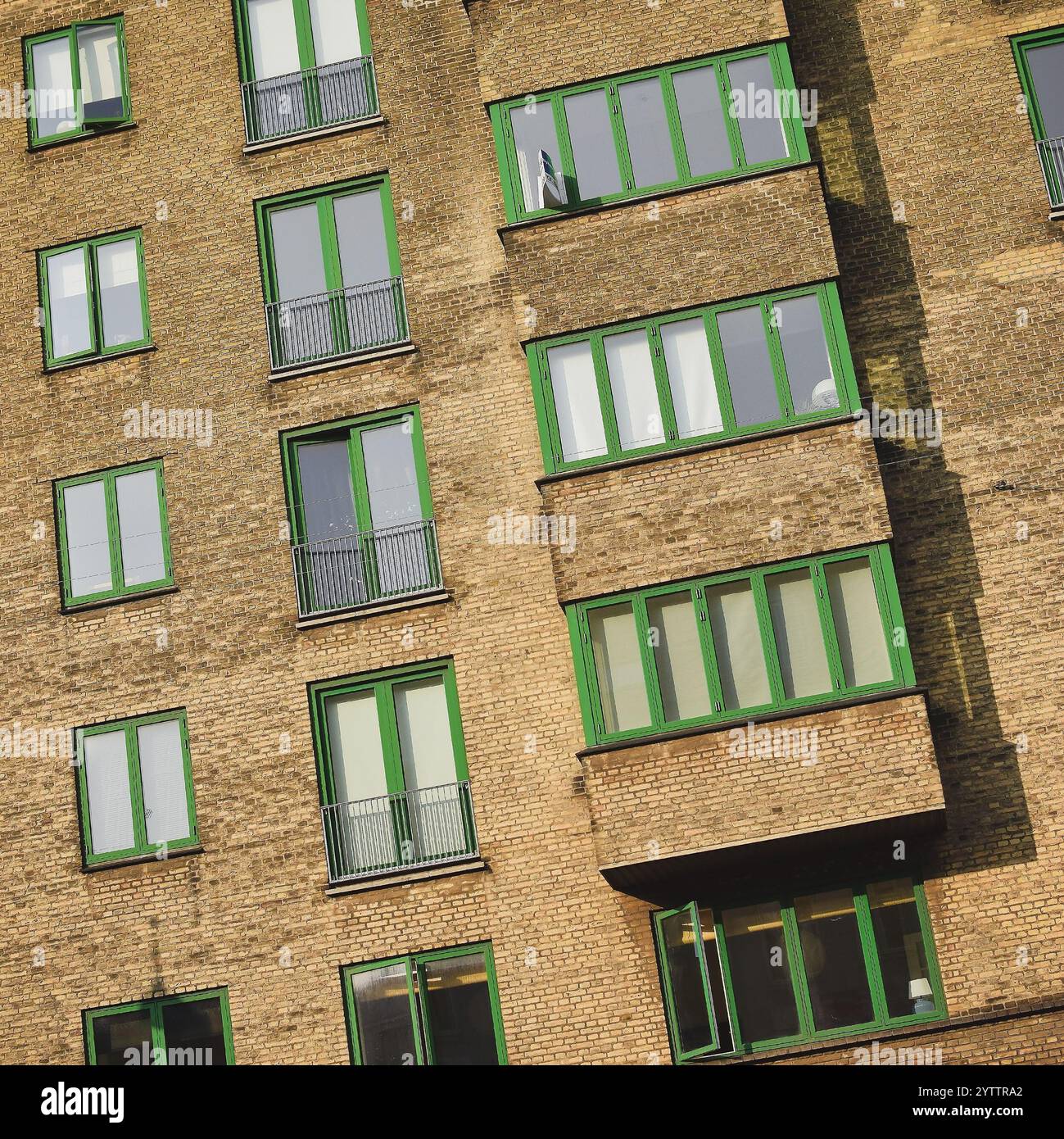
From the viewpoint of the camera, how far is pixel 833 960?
19156 mm

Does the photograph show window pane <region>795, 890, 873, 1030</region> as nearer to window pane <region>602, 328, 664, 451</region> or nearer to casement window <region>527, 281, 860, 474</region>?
casement window <region>527, 281, 860, 474</region>

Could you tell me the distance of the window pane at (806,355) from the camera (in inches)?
774

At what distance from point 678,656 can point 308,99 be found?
10.5 metres

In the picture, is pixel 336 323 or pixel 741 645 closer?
pixel 741 645

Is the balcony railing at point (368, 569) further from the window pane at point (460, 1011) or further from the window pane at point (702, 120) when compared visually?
the window pane at point (702, 120)

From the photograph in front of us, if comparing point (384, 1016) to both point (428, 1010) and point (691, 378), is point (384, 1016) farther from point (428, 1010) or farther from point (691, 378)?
point (691, 378)

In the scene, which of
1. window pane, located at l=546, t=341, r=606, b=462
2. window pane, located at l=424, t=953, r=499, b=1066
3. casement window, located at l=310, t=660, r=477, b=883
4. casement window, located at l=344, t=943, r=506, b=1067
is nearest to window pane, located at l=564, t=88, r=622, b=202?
window pane, located at l=546, t=341, r=606, b=462

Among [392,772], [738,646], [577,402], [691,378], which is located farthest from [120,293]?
[738,646]

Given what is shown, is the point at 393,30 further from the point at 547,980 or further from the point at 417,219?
the point at 547,980

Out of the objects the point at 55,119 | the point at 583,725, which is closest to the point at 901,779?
the point at 583,725

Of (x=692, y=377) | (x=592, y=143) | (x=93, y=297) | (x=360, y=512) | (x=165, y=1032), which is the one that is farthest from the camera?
A: (x=93, y=297)

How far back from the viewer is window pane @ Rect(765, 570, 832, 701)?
61.9 feet

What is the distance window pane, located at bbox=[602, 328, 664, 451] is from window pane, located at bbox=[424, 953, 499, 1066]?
702 cm
